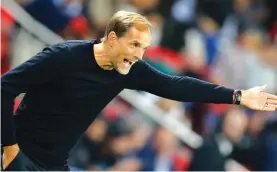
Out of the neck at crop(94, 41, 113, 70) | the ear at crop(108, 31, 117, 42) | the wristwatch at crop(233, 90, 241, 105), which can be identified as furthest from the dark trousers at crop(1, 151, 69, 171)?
the wristwatch at crop(233, 90, 241, 105)

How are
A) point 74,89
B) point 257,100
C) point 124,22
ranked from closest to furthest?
point 124,22, point 74,89, point 257,100

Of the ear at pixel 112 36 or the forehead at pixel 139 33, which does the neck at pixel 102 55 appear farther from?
the forehead at pixel 139 33

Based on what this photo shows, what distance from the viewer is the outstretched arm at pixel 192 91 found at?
415 cm

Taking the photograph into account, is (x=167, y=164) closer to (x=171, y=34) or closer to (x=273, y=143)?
(x=273, y=143)

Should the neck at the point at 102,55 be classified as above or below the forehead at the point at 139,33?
Result: below

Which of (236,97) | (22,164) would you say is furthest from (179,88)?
(22,164)

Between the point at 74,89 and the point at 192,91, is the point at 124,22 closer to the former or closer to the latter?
the point at 74,89

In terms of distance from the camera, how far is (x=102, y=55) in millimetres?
3963

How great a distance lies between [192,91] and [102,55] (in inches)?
21.6

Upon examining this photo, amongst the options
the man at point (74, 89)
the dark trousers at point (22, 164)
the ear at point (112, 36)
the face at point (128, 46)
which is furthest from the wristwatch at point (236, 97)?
the dark trousers at point (22, 164)

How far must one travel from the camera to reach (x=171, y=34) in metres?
8.13

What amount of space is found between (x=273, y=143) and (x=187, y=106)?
857 millimetres

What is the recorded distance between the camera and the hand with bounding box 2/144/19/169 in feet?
12.7

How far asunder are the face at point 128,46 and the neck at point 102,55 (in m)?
0.03
